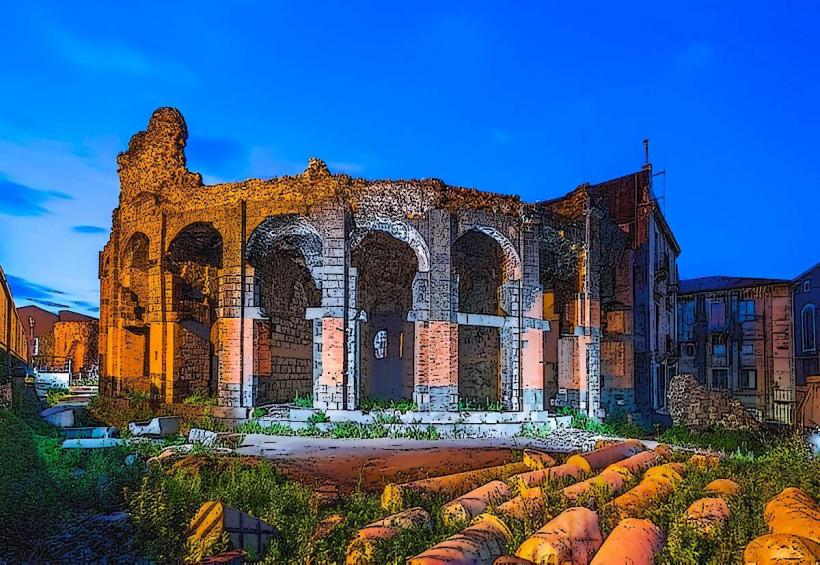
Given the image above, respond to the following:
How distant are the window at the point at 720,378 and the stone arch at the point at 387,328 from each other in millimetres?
19868

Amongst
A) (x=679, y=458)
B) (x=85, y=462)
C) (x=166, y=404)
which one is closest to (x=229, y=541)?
(x=85, y=462)

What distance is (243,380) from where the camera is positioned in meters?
17.4

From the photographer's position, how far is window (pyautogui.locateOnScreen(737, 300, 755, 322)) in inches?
1351

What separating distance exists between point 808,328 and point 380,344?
884 inches

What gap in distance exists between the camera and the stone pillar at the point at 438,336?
17.2m

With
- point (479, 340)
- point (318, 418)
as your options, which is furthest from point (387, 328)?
point (318, 418)

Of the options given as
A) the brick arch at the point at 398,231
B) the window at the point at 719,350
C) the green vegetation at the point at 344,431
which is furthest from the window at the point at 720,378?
the green vegetation at the point at 344,431

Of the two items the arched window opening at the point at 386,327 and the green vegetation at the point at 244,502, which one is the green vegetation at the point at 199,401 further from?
the arched window opening at the point at 386,327

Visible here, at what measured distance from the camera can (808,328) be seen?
32.3 m

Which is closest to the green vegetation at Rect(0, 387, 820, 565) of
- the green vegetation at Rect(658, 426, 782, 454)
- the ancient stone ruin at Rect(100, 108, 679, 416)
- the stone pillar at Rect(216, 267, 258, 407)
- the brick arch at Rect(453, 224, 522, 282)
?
the green vegetation at Rect(658, 426, 782, 454)

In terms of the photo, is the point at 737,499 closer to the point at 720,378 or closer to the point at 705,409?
the point at 705,409

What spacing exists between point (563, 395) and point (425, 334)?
7.69 metres

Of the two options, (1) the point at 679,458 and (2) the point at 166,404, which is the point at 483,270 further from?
(1) the point at 679,458

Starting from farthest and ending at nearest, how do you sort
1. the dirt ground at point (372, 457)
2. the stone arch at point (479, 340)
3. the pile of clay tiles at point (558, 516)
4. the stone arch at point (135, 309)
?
the stone arch at point (479, 340), the stone arch at point (135, 309), the dirt ground at point (372, 457), the pile of clay tiles at point (558, 516)
